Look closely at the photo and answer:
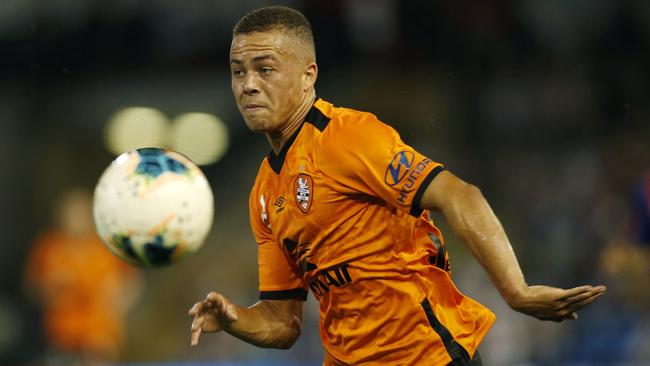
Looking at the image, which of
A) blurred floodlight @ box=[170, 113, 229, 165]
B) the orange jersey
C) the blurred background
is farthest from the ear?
blurred floodlight @ box=[170, 113, 229, 165]

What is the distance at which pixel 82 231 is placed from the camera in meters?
10.6

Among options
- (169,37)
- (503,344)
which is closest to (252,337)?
(503,344)

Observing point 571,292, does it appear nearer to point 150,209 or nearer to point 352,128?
point 352,128

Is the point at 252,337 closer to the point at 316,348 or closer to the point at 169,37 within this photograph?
the point at 316,348

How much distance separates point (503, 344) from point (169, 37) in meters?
6.60

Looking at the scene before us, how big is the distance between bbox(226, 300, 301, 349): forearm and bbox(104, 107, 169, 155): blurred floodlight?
29.6 feet

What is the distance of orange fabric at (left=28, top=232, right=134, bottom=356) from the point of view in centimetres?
1059

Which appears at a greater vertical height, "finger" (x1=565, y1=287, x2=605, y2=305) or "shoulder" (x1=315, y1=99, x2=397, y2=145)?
"shoulder" (x1=315, y1=99, x2=397, y2=145)

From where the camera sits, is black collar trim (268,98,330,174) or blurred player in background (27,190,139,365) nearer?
black collar trim (268,98,330,174)

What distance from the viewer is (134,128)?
13.8 m

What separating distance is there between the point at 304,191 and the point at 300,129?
0.32 m

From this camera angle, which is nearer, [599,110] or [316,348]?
[316,348]

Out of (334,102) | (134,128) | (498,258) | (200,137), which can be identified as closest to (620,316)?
(334,102)

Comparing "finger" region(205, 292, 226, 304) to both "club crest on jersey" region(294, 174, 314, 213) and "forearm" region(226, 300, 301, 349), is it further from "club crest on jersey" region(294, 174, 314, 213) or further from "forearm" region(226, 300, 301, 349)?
"club crest on jersey" region(294, 174, 314, 213)
